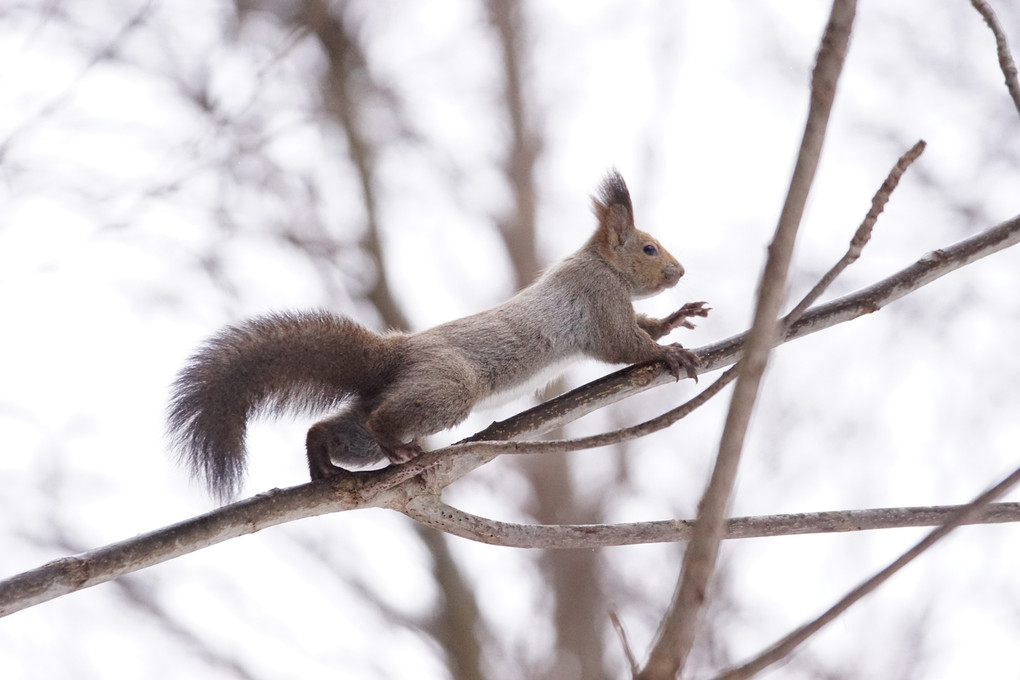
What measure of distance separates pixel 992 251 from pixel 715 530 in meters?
1.74

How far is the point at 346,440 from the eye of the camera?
2869 millimetres

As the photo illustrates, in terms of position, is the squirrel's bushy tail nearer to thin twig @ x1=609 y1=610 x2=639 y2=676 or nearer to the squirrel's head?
the squirrel's head

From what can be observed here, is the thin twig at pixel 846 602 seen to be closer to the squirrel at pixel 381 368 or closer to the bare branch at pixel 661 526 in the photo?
the bare branch at pixel 661 526

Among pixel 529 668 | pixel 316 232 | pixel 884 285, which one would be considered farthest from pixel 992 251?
pixel 316 232

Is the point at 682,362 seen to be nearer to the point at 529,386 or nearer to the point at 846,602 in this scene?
the point at 529,386

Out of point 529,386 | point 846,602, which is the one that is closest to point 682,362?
point 529,386

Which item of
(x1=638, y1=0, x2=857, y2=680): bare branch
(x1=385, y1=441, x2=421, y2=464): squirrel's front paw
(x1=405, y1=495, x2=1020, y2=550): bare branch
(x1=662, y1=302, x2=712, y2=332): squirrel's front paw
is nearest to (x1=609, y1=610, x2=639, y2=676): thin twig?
(x1=638, y1=0, x2=857, y2=680): bare branch

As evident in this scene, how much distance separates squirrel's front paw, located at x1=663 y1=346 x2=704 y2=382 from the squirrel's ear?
95cm

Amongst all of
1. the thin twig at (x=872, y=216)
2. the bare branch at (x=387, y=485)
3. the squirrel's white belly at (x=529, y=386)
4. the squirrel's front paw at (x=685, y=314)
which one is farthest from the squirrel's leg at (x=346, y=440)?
the thin twig at (x=872, y=216)

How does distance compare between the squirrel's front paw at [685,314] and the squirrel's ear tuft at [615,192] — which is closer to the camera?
the squirrel's front paw at [685,314]

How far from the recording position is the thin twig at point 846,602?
1.14 meters

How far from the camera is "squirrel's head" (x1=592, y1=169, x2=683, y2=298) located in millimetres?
3873

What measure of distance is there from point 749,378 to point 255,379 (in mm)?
1853

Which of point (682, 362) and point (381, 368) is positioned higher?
point (381, 368)
